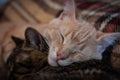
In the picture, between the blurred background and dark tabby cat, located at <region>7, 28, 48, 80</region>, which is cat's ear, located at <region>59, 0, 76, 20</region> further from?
the blurred background

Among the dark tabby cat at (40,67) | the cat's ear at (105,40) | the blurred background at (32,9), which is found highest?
the blurred background at (32,9)

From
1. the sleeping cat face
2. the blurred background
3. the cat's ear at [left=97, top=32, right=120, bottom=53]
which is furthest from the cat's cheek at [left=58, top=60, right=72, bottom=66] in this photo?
the blurred background

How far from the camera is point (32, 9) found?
165 cm

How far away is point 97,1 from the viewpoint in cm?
147

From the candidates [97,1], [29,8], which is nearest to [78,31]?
[97,1]

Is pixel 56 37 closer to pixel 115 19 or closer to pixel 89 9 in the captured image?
pixel 115 19

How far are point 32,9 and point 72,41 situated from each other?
880 millimetres

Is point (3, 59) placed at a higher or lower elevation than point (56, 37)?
lower

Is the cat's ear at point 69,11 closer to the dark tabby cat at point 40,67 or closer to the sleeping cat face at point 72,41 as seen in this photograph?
the sleeping cat face at point 72,41

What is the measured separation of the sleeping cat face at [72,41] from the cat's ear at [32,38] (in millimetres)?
45

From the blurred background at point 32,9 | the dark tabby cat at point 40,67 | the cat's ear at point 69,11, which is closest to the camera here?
the dark tabby cat at point 40,67

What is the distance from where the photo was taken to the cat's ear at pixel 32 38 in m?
0.91

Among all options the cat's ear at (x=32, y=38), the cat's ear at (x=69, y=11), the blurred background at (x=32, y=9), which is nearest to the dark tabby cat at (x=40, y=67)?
the cat's ear at (x=32, y=38)

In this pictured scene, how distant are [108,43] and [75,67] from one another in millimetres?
163
